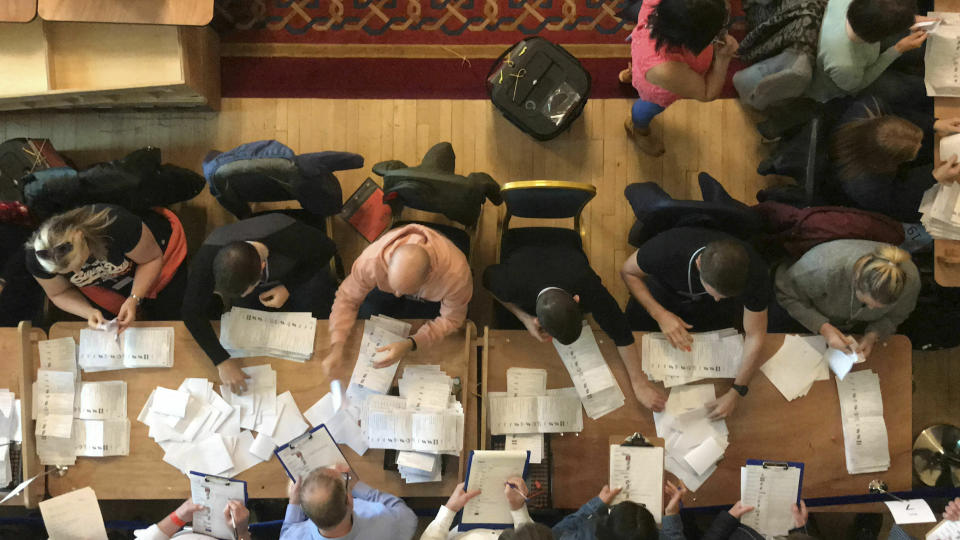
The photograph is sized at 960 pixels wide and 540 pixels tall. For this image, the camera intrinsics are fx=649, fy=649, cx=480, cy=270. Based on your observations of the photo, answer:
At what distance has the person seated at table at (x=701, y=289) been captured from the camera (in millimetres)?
2316

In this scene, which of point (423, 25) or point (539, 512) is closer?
point (539, 512)

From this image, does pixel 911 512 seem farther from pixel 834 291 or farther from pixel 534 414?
pixel 534 414

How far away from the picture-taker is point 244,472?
2730 millimetres

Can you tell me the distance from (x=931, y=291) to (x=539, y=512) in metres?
2.08

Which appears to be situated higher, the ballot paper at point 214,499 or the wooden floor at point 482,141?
the wooden floor at point 482,141

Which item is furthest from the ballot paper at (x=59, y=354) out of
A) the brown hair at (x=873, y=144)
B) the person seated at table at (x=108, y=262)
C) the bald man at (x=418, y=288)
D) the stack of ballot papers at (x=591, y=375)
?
the brown hair at (x=873, y=144)

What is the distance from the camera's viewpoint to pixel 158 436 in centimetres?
270

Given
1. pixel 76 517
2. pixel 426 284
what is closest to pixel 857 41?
pixel 426 284

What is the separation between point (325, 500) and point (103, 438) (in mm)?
1079

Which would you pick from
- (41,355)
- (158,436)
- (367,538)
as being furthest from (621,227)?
(41,355)

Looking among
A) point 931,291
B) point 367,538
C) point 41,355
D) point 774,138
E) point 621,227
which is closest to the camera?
point 367,538

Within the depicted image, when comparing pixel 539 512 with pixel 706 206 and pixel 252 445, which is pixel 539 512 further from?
pixel 706 206

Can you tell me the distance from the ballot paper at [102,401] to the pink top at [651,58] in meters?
2.55

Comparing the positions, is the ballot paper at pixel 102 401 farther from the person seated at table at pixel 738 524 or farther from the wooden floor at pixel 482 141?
the person seated at table at pixel 738 524
